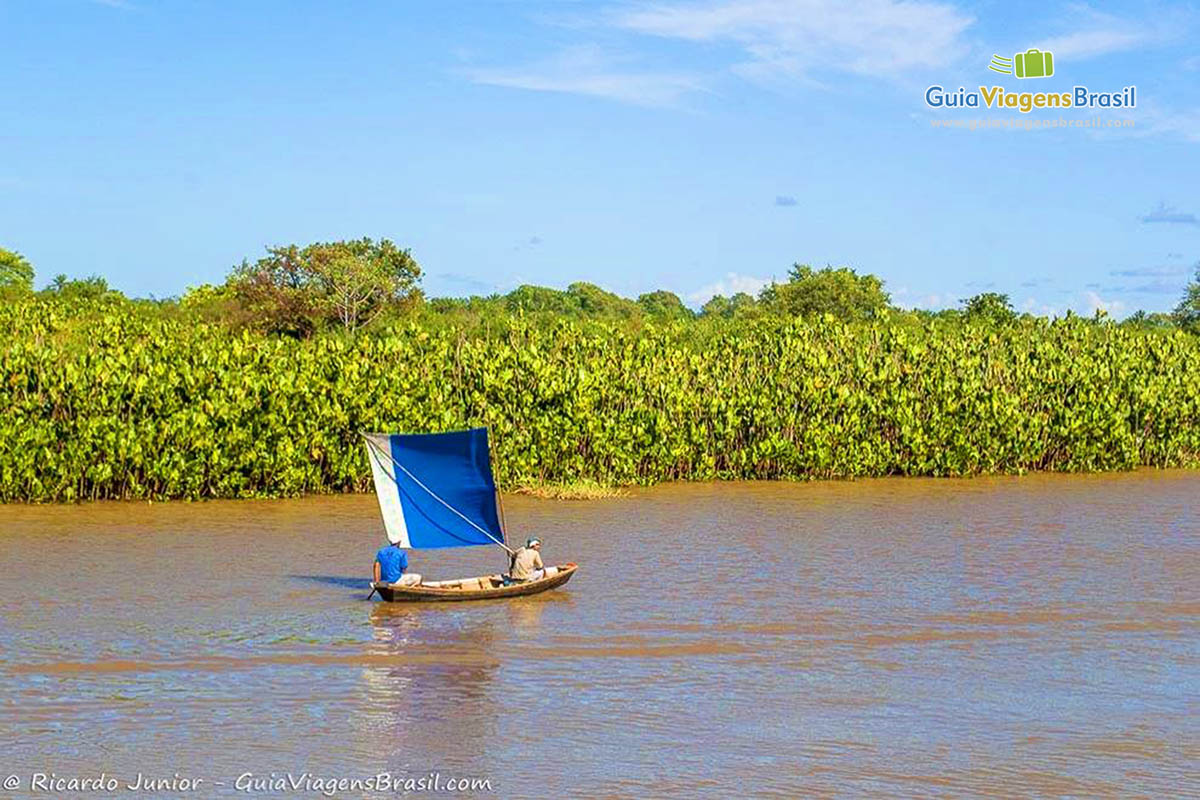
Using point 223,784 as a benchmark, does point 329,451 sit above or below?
above

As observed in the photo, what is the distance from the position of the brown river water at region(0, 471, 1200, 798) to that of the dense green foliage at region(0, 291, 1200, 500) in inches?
57.3

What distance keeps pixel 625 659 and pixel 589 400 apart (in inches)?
470

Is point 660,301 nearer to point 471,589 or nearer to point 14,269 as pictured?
point 14,269

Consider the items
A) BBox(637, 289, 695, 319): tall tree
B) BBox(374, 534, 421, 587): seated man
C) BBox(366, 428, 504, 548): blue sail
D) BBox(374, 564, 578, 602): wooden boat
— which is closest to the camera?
BBox(374, 564, 578, 602): wooden boat

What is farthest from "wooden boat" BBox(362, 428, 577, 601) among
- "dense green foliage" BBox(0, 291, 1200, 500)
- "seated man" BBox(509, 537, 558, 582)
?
"dense green foliage" BBox(0, 291, 1200, 500)

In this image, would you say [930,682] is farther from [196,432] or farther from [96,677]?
[196,432]

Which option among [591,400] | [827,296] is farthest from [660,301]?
[591,400]

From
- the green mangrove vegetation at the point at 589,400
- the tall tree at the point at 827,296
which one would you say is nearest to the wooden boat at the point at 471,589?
the green mangrove vegetation at the point at 589,400

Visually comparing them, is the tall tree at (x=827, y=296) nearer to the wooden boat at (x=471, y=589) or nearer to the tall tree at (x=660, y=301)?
the tall tree at (x=660, y=301)

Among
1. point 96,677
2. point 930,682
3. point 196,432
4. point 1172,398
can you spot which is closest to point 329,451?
point 196,432

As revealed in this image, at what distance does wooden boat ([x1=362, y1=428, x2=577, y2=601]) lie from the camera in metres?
15.3

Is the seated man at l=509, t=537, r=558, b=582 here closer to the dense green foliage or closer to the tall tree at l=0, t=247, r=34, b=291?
the dense green foliage

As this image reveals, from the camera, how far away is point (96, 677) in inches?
449

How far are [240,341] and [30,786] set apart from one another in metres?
14.7
